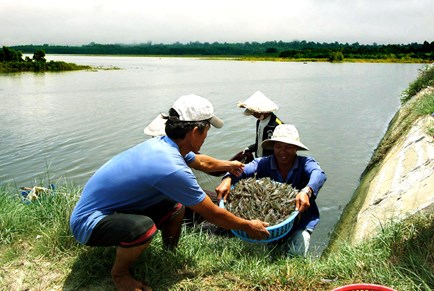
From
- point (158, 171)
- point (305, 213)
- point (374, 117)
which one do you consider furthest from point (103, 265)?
point (374, 117)

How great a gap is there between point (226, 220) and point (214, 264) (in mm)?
426

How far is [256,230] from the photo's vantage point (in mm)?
2809

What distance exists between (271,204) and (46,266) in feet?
5.95

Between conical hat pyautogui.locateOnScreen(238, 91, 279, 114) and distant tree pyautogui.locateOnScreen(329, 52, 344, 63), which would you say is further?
distant tree pyautogui.locateOnScreen(329, 52, 344, 63)

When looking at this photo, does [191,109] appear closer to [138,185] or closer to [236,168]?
[138,185]

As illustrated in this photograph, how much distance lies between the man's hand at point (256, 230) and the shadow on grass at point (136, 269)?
49 centimetres

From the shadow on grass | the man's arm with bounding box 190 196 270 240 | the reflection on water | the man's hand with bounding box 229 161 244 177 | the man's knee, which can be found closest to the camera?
the man's arm with bounding box 190 196 270 240

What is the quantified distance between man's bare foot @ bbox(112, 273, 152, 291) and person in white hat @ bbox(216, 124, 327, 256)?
1234mm

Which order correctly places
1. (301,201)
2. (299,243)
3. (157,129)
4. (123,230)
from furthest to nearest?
(157,129), (299,243), (301,201), (123,230)

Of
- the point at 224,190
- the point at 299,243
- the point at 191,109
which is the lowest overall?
the point at 299,243

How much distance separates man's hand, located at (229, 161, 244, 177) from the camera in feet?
12.3

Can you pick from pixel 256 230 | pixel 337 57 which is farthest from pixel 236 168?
pixel 337 57

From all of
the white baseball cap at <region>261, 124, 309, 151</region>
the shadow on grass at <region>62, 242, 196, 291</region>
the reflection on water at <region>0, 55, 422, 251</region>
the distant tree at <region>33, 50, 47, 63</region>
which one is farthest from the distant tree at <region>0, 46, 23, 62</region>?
the shadow on grass at <region>62, 242, 196, 291</region>

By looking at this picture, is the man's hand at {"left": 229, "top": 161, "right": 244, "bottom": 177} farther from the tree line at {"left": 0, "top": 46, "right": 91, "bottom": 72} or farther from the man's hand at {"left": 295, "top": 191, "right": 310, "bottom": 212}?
the tree line at {"left": 0, "top": 46, "right": 91, "bottom": 72}
